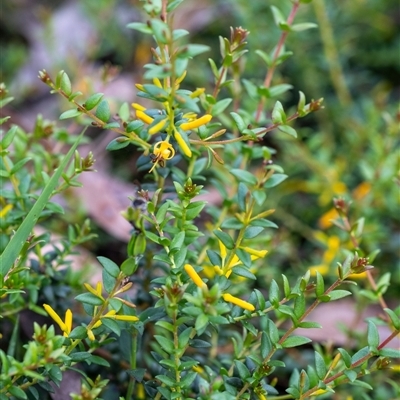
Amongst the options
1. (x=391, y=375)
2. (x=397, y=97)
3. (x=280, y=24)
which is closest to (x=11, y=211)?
(x=280, y=24)

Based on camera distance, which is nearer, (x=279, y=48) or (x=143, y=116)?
(x=143, y=116)

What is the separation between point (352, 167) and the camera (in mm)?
2250

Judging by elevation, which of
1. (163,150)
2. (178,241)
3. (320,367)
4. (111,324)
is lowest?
(320,367)

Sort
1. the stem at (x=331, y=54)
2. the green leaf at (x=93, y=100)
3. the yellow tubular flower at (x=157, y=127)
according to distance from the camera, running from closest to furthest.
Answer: the yellow tubular flower at (x=157, y=127), the green leaf at (x=93, y=100), the stem at (x=331, y=54)

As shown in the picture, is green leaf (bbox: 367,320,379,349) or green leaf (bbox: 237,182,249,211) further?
green leaf (bbox: 237,182,249,211)

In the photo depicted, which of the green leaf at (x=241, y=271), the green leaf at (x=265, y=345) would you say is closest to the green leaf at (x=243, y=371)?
the green leaf at (x=265, y=345)

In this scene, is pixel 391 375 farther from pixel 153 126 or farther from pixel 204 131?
pixel 153 126

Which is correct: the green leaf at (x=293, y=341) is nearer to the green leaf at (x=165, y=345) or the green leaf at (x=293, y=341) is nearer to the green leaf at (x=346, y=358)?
the green leaf at (x=346, y=358)

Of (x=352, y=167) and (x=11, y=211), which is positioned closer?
(x=11, y=211)

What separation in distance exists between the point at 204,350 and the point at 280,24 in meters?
0.85

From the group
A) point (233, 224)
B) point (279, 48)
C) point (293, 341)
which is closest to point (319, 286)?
point (293, 341)

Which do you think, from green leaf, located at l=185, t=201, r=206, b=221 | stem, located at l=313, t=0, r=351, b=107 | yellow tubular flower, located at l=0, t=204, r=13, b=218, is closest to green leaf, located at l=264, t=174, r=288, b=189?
green leaf, located at l=185, t=201, r=206, b=221

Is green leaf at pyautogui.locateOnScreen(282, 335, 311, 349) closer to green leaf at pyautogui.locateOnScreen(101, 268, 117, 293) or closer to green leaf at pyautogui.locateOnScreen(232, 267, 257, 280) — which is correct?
Answer: green leaf at pyautogui.locateOnScreen(232, 267, 257, 280)

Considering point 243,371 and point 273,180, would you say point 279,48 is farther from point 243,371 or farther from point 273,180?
A: point 243,371
